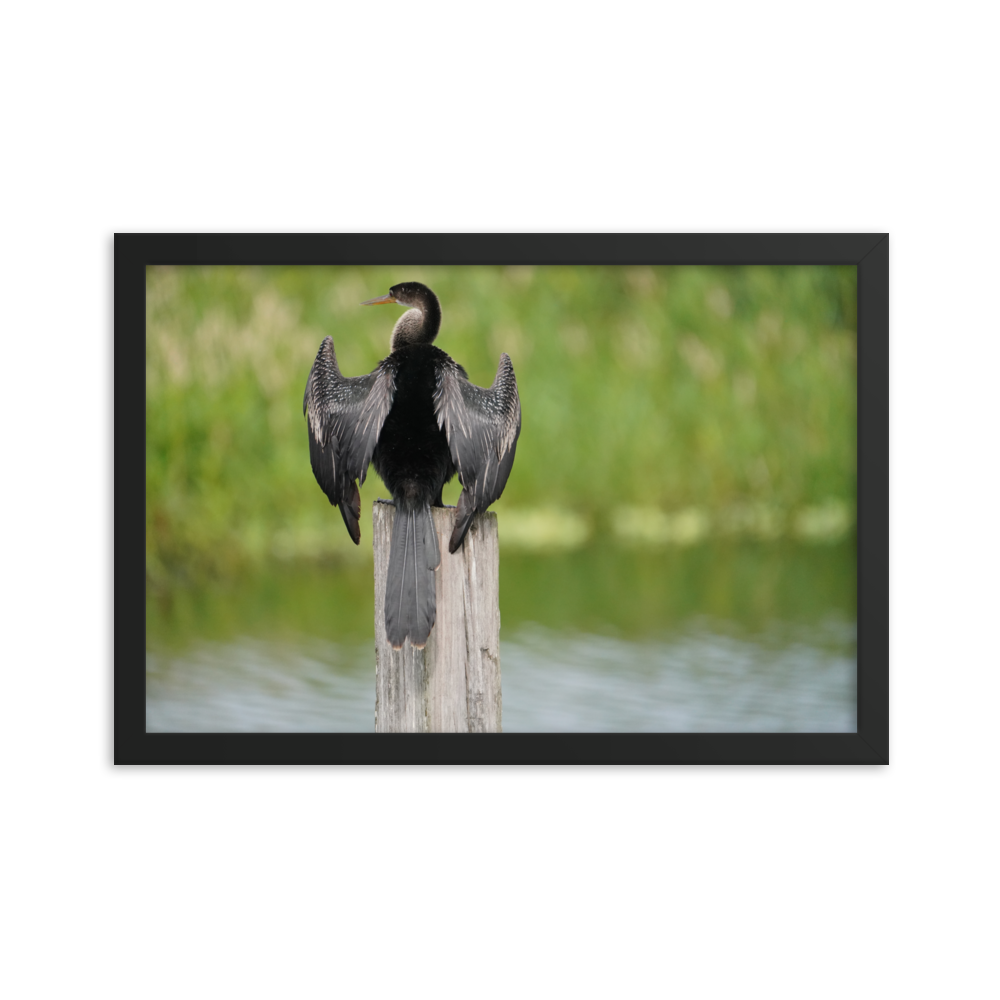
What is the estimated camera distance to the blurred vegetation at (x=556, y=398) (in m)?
4.11

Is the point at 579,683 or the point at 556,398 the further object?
the point at 556,398

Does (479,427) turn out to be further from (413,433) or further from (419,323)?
(419,323)

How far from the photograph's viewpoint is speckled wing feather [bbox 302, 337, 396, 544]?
2979 mm

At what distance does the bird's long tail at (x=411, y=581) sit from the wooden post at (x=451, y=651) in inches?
1.3

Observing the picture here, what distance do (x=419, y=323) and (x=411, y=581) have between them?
935mm

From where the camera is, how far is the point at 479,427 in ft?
9.83

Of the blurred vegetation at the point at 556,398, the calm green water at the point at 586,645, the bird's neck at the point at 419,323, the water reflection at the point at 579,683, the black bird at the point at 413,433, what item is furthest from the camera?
the blurred vegetation at the point at 556,398

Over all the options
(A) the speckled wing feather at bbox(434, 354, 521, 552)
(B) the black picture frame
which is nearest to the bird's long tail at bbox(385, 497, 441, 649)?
(A) the speckled wing feather at bbox(434, 354, 521, 552)
